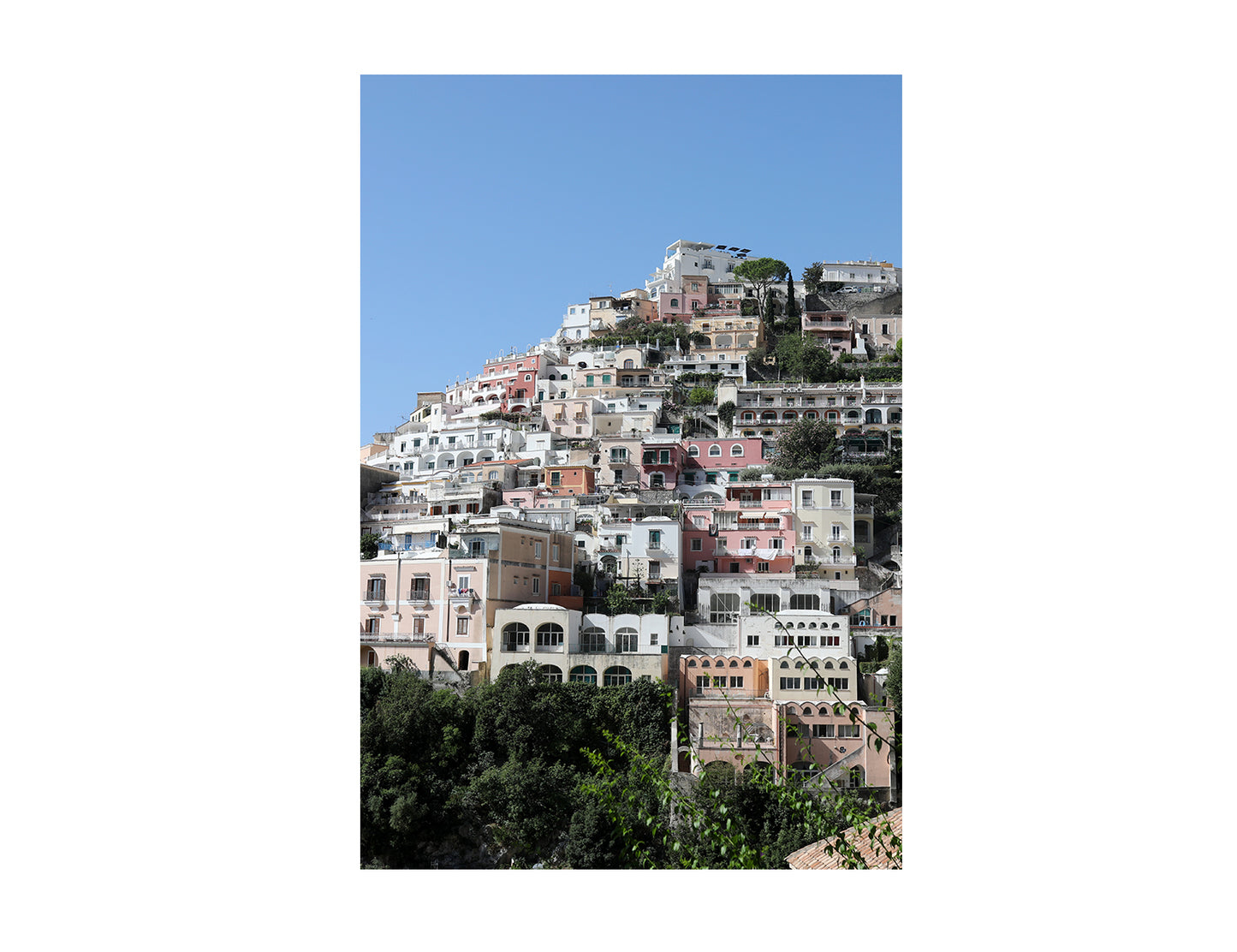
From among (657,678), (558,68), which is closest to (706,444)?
(657,678)

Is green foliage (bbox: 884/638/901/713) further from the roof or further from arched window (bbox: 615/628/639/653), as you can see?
the roof


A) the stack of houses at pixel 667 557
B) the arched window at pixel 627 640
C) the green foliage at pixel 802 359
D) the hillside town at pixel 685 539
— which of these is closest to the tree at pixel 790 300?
the green foliage at pixel 802 359

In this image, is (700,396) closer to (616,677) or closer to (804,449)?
(804,449)

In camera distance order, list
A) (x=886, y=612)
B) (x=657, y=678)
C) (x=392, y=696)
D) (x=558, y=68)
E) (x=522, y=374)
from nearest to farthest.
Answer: (x=558, y=68) < (x=392, y=696) < (x=657, y=678) < (x=886, y=612) < (x=522, y=374)

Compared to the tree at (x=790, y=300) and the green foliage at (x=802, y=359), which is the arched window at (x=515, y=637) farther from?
the tree at (x=790, y=300)

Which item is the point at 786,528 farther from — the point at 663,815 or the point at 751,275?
the point at 751,275

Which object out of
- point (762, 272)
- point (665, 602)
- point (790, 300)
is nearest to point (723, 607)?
point (665, 602)
